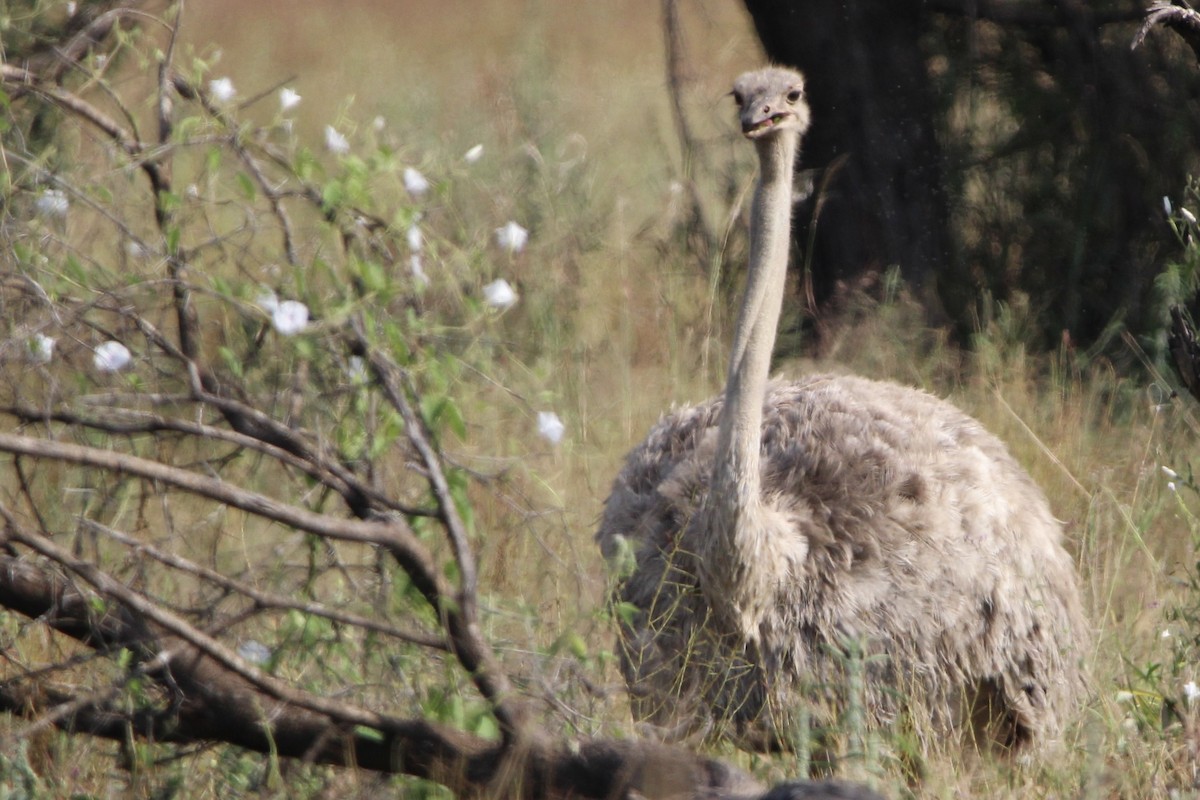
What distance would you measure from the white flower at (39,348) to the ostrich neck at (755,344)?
5.23ft

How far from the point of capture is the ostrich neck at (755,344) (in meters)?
3.83

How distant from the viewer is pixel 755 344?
157 inches

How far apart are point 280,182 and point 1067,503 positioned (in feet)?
10.5

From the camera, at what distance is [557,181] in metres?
8.17

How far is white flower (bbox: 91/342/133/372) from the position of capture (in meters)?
2.87

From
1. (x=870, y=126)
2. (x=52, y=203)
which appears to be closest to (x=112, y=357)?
(x=52, y=203)

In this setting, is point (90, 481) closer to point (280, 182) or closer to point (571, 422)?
point (280, 182)

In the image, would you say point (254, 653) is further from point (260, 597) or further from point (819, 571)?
point (819, 571)

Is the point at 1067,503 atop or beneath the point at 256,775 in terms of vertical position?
beneath

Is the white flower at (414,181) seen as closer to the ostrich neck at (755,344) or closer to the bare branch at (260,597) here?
the bare branch at (260,597)


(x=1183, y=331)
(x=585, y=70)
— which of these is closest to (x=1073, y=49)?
(x=1183, y=331)

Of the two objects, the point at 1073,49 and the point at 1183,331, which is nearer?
the point at 1183,331

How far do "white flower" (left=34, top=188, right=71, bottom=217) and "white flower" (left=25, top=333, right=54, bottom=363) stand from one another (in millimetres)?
259

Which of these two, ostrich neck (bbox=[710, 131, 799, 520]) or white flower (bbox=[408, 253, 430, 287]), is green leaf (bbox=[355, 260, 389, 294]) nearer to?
white flower (bbox=[408, 253, 430, 287])
